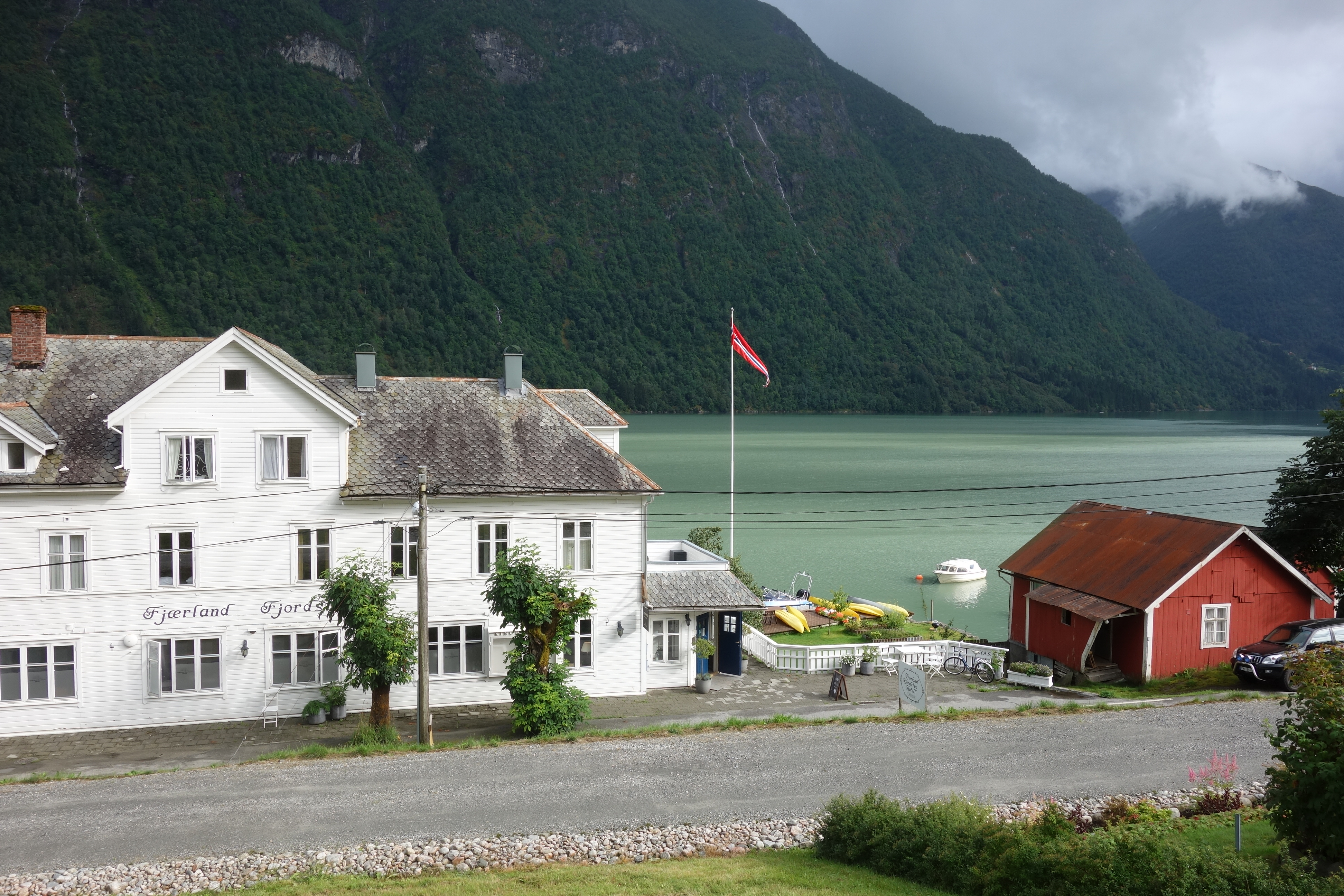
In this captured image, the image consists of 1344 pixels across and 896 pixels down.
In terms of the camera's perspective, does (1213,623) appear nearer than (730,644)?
Yes

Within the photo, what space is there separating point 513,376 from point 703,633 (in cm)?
967

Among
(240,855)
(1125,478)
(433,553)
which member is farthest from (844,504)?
(240,855)

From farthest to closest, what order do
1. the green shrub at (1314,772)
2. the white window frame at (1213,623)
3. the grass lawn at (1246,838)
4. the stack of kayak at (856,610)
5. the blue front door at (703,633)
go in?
the stack of kayak at (856,610)
the blue front door at (703,633)
the white window frame at (1213,623)
the grass lawn at (1246,838)
the green shrub at (1314,772)

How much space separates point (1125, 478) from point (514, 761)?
100m

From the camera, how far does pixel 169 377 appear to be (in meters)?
22.7

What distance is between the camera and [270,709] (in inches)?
912

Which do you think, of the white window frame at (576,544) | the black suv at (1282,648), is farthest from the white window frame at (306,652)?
the black suv at (1282,648)

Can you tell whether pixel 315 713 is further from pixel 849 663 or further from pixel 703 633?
pixel 849 663

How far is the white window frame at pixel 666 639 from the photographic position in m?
27.0

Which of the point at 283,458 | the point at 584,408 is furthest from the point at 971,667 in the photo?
the point at 283,458

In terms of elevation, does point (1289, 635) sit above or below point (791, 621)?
above

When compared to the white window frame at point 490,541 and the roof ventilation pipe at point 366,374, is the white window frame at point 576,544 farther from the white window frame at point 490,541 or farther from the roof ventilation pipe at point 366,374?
the roof ventilation pipe at point 366,374

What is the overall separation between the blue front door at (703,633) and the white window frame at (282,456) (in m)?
11.6

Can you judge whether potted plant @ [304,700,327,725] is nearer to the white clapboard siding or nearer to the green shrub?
the white clapboard siding
